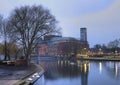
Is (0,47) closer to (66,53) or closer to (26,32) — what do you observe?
(26,32)

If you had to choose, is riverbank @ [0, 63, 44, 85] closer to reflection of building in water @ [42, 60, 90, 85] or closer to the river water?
the river water

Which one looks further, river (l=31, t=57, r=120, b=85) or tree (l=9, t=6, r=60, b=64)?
tree (l=9, t=6, r=60, b=64)

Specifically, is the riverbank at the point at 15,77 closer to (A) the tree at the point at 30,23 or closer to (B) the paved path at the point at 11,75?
(B) the paved path at the point at 11,75

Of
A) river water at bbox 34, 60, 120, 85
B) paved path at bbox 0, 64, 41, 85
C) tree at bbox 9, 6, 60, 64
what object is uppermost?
tree at bbox 9, 6, 60, 64

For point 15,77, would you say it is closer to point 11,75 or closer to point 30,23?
point 11,75

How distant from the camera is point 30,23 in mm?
57656

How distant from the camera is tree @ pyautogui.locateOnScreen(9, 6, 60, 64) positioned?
5684cm

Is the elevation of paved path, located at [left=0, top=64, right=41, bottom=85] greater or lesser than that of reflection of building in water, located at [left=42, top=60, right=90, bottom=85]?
greater

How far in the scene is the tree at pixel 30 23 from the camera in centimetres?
5684

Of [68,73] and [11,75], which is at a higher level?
[11,75]

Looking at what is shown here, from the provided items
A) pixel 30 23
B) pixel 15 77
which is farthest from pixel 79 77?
pixel 30 23

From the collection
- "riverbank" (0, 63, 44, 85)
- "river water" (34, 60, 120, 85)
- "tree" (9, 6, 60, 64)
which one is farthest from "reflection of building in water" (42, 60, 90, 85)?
"tree" (9, 6, 60, 64)

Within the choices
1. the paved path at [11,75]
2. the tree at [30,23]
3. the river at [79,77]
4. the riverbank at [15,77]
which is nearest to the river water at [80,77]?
the river at [79,77]

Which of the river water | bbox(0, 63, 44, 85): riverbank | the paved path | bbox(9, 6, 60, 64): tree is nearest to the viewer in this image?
bbox(0, 63, 44, 85): riverbank
